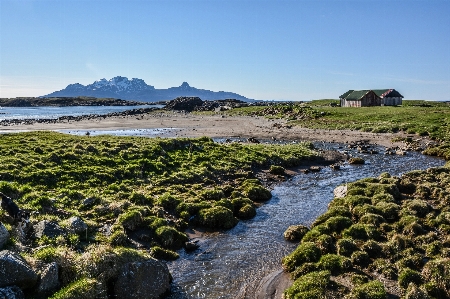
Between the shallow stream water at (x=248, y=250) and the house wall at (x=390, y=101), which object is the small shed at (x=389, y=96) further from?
the shallow stream water at (x=248, y=250)

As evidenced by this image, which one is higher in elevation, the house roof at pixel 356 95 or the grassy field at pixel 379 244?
the house roof at pixel 356 95

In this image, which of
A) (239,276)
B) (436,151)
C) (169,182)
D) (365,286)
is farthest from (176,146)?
(436,151)

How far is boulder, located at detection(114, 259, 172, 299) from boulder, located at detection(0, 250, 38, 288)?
347 centimetres

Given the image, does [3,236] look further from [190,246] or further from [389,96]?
[389,96]

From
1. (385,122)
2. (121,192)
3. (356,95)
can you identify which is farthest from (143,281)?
(356,95)

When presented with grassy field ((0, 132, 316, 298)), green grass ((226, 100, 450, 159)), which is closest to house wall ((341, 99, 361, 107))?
green grass ((226, 100, 450, 159))

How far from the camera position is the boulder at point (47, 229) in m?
17.7

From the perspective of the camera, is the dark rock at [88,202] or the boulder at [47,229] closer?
the boulder at [47,229]

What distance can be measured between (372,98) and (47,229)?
441ft

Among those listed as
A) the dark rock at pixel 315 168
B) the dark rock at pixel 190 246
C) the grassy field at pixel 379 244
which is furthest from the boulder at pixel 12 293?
the dark rock at pixel 315 168

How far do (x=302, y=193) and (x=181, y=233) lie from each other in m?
15.4

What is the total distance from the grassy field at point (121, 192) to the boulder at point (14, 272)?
1.11 m

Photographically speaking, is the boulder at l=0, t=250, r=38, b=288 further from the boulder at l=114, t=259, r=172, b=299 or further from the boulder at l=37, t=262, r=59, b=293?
the boulder at l=114, t=259, r=172, b=299

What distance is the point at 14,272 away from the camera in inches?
504
